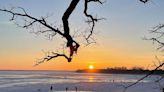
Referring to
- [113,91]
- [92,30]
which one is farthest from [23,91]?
[92,30]

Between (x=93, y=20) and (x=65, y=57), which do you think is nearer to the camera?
(x=65, y=57)

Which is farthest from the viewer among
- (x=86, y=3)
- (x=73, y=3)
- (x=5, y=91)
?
(x=5, y=91)

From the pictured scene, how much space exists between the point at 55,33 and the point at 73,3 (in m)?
0.38

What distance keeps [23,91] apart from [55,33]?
43.4m

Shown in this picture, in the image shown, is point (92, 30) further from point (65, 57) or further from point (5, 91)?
point (5, 91)

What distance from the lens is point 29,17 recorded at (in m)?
4.18

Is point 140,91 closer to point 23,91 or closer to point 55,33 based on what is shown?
point 23,91

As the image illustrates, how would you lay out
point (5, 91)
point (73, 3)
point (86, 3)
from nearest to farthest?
point (73, 3), point (86, 3), point (5, 91)

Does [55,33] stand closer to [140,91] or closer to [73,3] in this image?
[73,3]

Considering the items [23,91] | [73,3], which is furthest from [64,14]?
[23,91]

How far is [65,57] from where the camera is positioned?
4203 mm

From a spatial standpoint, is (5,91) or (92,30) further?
(5,91)

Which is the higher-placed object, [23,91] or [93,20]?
[93,20]

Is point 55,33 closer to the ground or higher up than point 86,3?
closer to the ground
